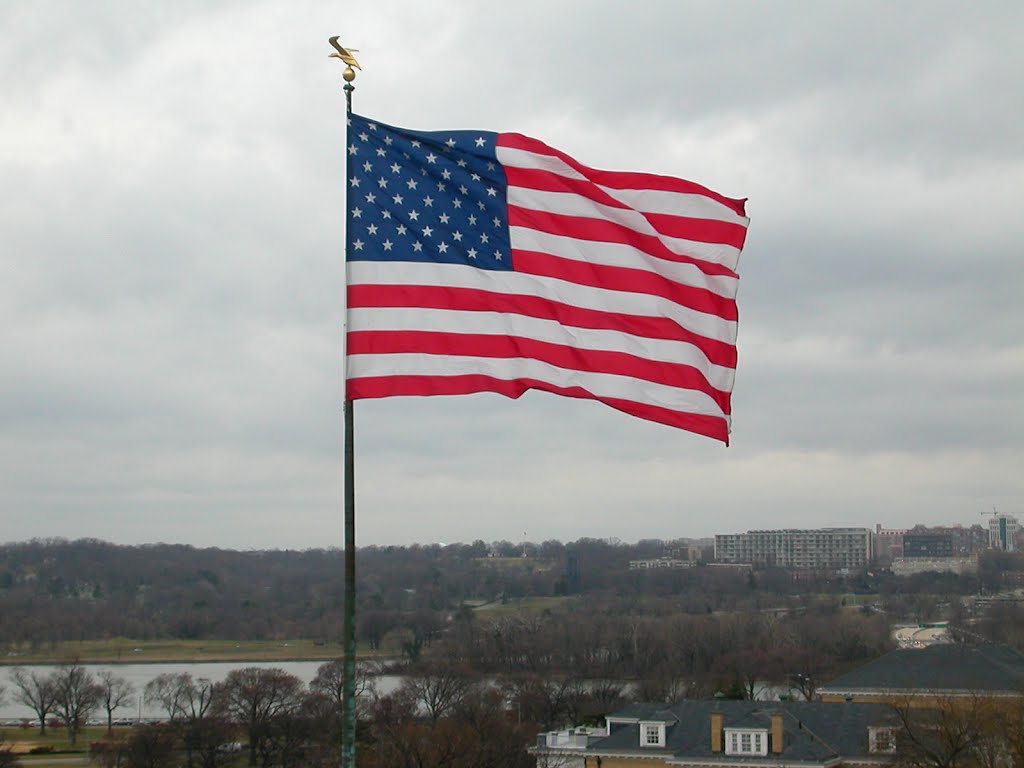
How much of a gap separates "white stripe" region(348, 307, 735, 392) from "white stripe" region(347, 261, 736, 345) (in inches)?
9.0

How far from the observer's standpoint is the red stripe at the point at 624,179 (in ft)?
42.7

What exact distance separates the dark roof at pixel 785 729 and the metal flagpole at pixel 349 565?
36.8 m

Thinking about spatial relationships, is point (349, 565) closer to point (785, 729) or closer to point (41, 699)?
point (785, 729)

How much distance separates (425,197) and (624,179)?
196 cm

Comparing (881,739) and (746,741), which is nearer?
(881,739)

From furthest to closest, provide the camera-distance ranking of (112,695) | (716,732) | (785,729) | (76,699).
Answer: (112,695) → (76,699) → (785,729) → (716,732)

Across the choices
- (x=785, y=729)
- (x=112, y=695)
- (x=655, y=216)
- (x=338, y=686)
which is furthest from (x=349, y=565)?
(x=112, y=695)

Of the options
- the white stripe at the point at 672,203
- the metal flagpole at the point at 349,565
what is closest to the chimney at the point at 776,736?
the white stripe at the point at 672,203

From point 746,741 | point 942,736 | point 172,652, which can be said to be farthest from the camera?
point 172,652

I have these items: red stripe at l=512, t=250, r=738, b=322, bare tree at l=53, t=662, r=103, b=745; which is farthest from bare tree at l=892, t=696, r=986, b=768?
bare tree at l=53, t=662, r=103, b=745

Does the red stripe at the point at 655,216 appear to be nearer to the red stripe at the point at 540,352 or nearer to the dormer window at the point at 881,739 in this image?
the red stripe at the point at 540,352

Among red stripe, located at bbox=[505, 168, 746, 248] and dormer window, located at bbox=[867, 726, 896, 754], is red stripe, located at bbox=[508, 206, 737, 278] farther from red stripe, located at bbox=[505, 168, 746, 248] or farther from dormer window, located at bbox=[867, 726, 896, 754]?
dormer window, located at bbox=[867, 726, 896, 754]

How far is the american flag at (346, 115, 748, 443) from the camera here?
39.9 feet

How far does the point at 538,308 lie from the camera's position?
41.9 feet
